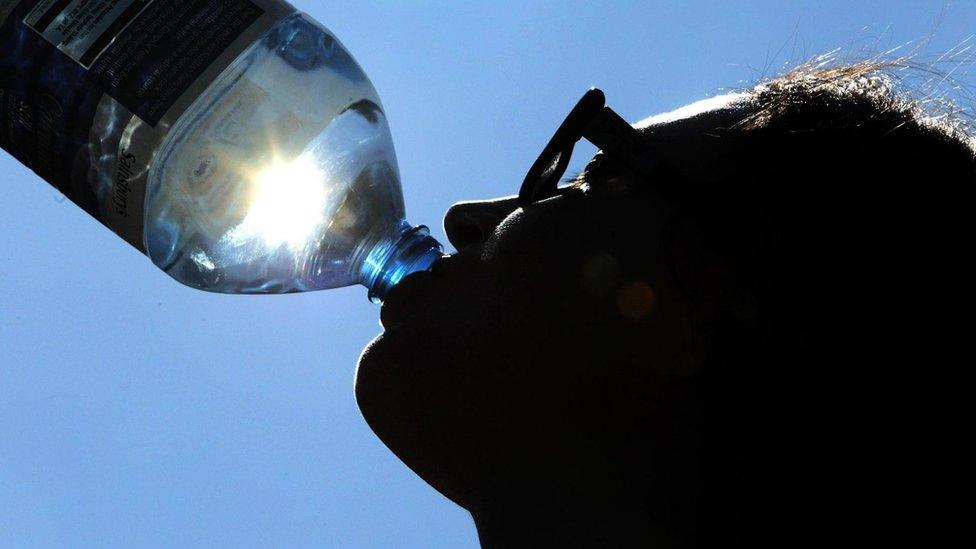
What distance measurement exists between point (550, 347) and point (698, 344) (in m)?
0.18

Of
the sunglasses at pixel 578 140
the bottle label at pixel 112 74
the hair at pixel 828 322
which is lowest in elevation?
the hair at pixel 828 322

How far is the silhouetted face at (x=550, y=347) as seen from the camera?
44.8 inches

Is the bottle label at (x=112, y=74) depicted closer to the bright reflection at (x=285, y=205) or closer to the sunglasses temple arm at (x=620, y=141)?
the bright reflection at (x=285, y=205)

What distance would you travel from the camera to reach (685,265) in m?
1.16

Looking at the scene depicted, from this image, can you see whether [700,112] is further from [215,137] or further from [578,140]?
[215,137]

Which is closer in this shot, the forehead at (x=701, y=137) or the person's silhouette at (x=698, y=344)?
the person's silhouette at (x=698, y=344)

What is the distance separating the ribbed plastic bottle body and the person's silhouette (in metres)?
0.38

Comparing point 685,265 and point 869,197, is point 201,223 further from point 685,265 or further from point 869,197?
point 869,197

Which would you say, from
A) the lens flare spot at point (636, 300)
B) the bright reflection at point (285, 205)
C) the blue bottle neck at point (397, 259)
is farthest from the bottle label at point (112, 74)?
the lens flare spot at point (636, 300)

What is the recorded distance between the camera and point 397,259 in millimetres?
1490

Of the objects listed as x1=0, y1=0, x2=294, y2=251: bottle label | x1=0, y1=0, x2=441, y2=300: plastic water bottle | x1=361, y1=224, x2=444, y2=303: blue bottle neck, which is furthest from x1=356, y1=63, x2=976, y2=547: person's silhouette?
x1=0, y1=0, x2=294, y2=251: bottle label

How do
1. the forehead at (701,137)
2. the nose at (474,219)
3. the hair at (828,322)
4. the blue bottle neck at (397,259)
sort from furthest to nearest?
the blue bottle neck at (397,259) < the nose at (474,219) < the forehead at (701,137) < the hair at (828,322)

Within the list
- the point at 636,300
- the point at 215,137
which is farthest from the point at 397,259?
the point at 636,300

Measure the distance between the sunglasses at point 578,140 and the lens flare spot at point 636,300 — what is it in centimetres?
17
